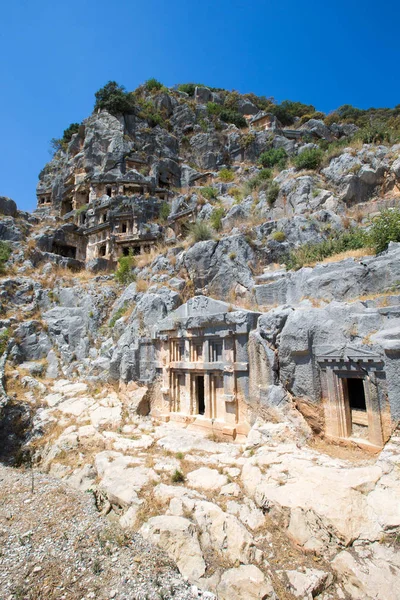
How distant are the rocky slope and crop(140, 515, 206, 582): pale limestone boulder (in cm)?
2

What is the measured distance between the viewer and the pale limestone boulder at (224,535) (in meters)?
4.91

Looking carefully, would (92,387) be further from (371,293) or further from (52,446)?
(371,293)

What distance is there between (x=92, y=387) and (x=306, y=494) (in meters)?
9.94

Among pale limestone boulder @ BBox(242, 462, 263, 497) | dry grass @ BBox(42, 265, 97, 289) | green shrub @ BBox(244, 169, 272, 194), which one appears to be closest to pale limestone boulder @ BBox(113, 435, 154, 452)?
pale limestone boulder @ BBox(242, 462, 263, 497)

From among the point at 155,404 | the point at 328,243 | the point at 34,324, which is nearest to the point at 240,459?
the point at 155,404

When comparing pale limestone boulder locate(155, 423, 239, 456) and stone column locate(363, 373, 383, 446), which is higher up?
stone column locate(363, 373, 383, 446)

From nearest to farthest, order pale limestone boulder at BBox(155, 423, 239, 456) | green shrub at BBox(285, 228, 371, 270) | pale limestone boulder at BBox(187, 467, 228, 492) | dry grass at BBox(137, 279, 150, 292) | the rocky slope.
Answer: the rocky slope
pale limestone boulder at BBox(187, 467, 228, 492)
pale limestone boulder at BBox(155, 423, 239, 456)
green shrub at BBox(285, 228, 371, 270)
dry grass at BBox(137, 279, 150, 292)

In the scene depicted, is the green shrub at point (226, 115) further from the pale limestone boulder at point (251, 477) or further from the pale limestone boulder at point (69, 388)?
the pale limestone boulder at point (251, 477)

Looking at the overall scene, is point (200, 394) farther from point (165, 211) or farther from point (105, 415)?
point (165, 211)

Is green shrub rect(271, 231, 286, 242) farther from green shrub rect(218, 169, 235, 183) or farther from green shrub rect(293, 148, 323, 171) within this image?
green shrub rect(218, 169, 235, 183)

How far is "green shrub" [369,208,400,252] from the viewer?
8641 mm

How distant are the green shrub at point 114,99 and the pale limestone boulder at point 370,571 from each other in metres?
43.9

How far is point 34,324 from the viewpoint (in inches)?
629

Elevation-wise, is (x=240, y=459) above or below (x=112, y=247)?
below
